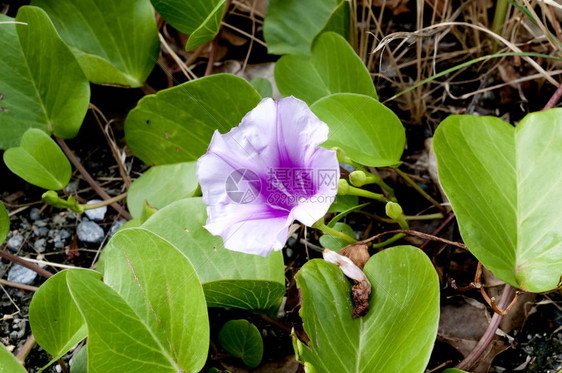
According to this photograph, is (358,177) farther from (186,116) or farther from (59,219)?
(59,219)

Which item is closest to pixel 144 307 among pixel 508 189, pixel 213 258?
pixel 213 258

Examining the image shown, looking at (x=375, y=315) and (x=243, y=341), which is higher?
(x=375, y=315)

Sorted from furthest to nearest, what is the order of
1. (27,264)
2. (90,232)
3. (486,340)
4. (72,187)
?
1. (72,187)
2. (90,232)
3. (27,264)
4. (486,340)

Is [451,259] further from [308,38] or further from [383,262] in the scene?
[308,38]

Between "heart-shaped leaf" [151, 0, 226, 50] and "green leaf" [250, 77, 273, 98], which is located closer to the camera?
"heart-shaped leaf" [151, 0, 226, 50]

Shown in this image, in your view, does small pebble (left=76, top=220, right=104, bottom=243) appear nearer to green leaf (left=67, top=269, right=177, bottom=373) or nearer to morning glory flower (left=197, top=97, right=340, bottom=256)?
green leaf (left=67, top=269, right=177, bottom=373)

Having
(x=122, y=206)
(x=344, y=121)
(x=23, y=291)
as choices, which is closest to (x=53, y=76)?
(x=122, y=206)
